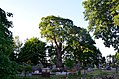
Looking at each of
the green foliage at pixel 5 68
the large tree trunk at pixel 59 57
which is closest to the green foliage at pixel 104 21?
the green foliage at pixel 5 68

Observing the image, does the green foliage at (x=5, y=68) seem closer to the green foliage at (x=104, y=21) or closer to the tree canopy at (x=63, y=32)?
the green foliage at (x=104, y=21)

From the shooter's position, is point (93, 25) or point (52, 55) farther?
point (52, 55)

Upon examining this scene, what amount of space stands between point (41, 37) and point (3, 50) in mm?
56483

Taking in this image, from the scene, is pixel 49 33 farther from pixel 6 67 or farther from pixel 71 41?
pixel 6 67

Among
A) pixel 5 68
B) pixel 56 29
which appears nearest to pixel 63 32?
pixel 56 29

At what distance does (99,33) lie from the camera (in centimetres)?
3906

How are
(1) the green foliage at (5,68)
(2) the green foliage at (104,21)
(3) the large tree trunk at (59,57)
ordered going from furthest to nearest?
(3) the large tree trunk at (59,57)
(2) the green foliage at (104,21)
(1) the green foliage at (5,68)

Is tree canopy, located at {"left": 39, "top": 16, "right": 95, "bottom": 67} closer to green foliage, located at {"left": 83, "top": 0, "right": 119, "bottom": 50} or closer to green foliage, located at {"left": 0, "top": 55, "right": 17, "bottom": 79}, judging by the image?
green foliage, located at {"left": 83, "top": 0, "right": 119, "bottom": 50}

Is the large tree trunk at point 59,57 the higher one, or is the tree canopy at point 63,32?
the tree canopy at point 63,32

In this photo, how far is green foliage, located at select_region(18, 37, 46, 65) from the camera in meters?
67.6

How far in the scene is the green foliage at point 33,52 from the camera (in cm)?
6756

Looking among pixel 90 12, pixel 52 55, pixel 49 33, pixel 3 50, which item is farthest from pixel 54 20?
Answer: pixel 3 50

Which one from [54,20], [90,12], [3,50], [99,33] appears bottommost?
[3,50]

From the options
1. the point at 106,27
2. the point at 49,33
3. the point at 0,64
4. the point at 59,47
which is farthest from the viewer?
the point at 59,47
